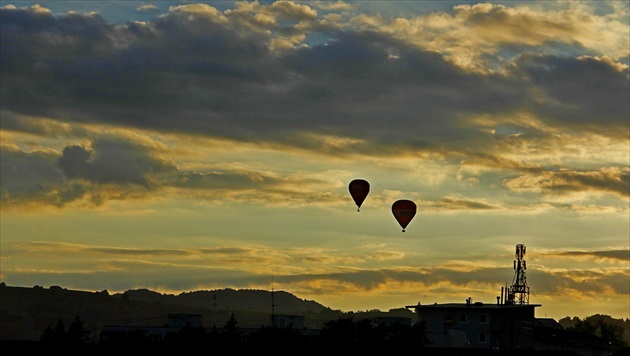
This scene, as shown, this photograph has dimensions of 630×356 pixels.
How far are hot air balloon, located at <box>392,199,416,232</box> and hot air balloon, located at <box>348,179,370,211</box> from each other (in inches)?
246

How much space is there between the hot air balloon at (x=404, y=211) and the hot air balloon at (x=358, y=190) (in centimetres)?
625

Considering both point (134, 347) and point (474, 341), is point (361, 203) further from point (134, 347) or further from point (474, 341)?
point (134, 347)

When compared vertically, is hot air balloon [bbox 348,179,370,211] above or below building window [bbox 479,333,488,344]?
above

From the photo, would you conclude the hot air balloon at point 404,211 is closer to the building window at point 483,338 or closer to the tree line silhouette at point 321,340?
the building window at point 483,338

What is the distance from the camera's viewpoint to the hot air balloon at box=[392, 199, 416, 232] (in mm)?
170250

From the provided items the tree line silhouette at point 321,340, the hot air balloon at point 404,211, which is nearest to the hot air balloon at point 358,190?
the hot air balloon at point 404,211

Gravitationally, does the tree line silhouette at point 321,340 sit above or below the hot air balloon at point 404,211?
below

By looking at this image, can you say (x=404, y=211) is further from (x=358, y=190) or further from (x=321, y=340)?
(x=321, y=340)

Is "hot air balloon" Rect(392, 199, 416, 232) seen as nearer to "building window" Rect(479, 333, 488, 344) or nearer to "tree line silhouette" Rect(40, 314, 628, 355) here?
"building window" Rect(479, 333, 488, 344)

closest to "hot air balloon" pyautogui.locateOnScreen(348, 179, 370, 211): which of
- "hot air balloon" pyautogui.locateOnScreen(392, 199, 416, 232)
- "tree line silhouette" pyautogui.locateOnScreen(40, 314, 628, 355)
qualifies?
"hot air balloon" pyautogui.locateOnScreen(392, 199, 416, 232)

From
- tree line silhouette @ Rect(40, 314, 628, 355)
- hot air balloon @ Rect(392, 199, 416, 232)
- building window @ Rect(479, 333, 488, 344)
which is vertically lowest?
tree line silhouette @ Rect(40, 314, 628, 355)

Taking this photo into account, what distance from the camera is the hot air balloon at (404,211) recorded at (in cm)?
17025

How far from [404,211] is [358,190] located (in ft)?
29.2

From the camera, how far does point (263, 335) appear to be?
12281 cm
